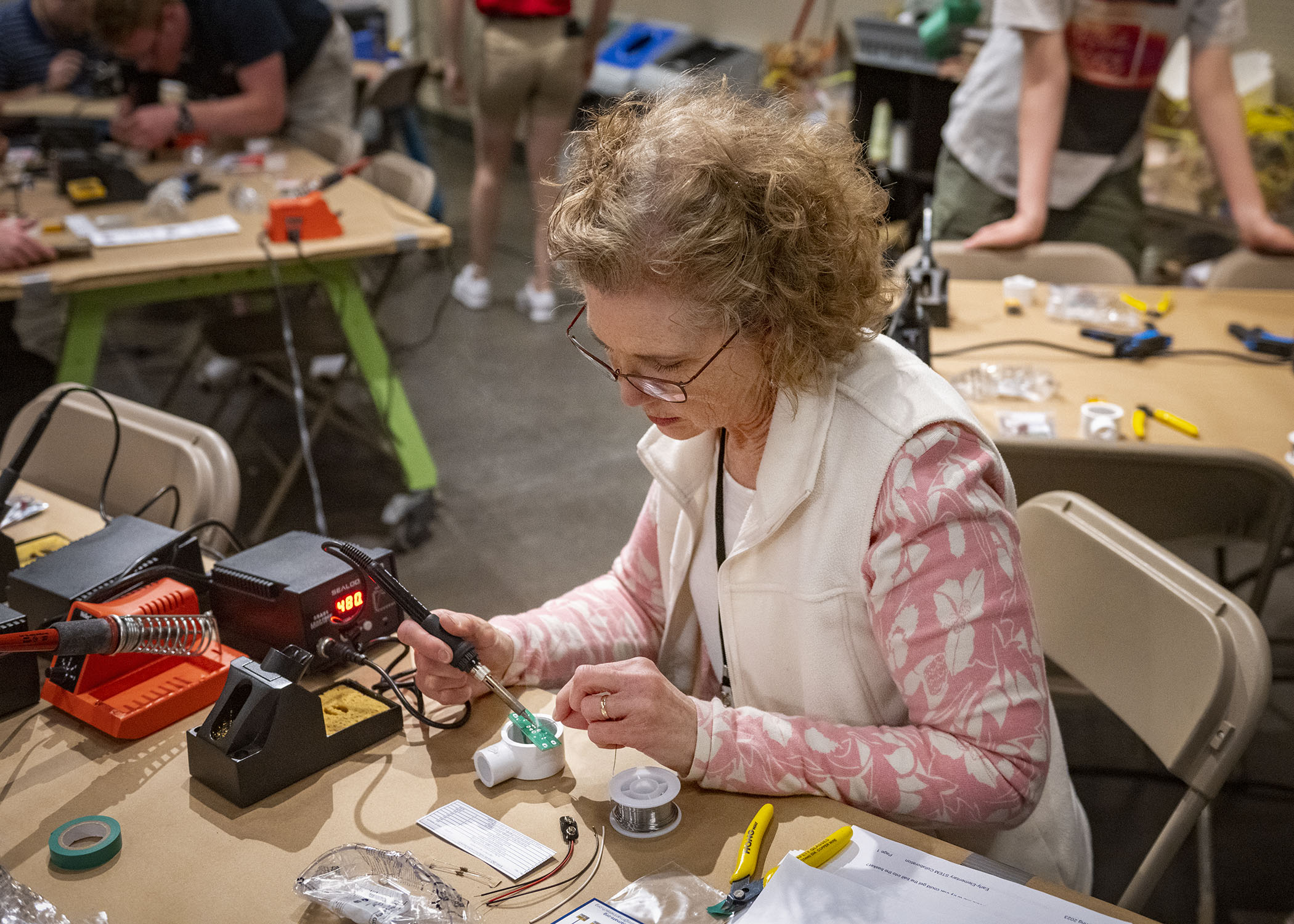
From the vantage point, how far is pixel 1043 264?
2.77 metres

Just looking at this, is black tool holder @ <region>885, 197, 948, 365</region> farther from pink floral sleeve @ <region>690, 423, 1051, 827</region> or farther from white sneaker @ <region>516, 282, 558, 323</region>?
white sneaker @ <region>516, 282, 558, 323</region>

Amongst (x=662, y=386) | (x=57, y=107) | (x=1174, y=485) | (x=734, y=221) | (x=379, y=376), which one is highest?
(x=734, y=221)

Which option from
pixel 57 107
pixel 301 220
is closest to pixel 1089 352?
pixel 301 220

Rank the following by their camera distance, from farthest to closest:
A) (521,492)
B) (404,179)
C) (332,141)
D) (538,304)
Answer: (538,304)
(332,141)
(521,492)
(404,179)

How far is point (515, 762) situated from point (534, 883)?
156 millimetres

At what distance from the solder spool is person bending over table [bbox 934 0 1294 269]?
204cm

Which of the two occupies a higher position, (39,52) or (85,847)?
(85,847)

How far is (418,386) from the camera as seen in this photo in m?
4.38

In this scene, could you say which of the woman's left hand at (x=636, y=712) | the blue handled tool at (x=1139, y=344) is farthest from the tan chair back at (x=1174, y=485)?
the woman's left hand at (x=636, y=712)

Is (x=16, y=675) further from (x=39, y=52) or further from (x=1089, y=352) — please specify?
(x=39, y=52)

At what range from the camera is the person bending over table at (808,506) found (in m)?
1.10

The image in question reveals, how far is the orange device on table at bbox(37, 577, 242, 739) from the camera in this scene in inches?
47.4

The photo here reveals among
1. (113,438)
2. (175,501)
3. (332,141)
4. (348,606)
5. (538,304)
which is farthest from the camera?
(538,304)

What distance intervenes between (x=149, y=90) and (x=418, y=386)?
1.47m
